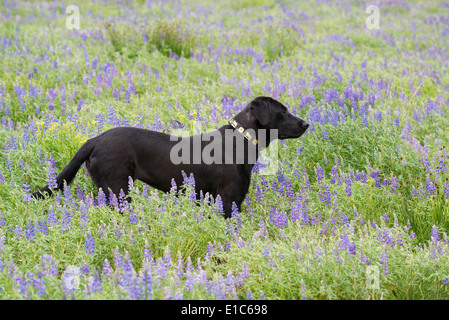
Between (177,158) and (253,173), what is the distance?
36.3 inches

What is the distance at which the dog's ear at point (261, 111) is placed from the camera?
443cm

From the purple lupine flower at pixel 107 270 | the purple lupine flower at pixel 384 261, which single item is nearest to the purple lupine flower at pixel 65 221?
the purple lupine flower at pixel 107 270

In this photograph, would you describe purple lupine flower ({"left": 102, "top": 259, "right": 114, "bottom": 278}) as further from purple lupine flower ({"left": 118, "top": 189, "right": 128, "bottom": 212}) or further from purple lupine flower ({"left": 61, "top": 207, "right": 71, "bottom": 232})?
purple lupine flower ({"left": 118, "top": 189, "right": 128, "bottom": 212})

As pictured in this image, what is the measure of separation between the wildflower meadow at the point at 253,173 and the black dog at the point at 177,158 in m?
0.15

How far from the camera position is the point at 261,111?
175 inches

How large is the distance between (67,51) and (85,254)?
595cm

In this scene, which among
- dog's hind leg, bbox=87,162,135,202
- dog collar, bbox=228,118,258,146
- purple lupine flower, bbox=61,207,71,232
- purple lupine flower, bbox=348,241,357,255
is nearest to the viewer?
purple lupine flower, bbox=348,241,357,255

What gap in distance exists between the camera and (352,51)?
32.2 feet

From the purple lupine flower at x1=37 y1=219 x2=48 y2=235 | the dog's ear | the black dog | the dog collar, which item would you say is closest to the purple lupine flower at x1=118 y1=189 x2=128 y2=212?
the black dog

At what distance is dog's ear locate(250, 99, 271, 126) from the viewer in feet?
14.5

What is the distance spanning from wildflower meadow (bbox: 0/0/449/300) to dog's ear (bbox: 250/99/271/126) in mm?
600

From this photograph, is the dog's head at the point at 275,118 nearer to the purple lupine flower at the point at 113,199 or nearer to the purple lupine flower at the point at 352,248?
the purple lupine flower at the point at 113,199
